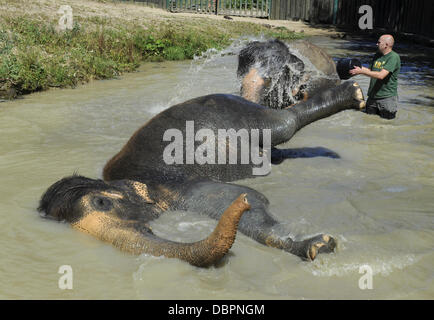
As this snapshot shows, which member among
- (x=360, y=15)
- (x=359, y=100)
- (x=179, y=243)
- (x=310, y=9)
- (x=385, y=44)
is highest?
(x=310, y=9)

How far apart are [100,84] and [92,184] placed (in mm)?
6794

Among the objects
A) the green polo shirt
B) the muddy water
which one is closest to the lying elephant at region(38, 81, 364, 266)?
the muddy water

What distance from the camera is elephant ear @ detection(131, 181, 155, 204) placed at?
4148 millimetres

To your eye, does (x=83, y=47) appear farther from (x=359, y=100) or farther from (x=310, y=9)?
(x=310, y=9)

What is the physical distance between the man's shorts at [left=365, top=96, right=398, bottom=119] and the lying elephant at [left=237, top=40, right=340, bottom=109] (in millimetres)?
861

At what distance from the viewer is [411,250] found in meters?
3.84

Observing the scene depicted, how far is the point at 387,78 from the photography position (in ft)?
26.7

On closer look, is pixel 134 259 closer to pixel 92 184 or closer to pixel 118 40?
pixel 92 184

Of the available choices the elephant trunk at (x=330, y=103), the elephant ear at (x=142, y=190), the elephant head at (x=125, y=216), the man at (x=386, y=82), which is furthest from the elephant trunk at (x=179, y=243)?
the man at (x=386, y=82)

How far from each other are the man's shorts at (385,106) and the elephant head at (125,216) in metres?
4.99

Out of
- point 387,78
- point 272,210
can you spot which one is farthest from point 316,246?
point 387,78

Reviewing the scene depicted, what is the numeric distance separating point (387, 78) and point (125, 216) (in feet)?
18.7

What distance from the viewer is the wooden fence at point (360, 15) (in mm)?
18734
